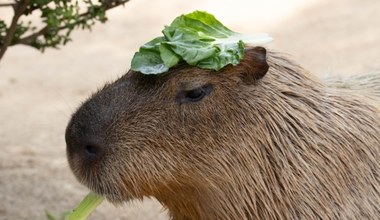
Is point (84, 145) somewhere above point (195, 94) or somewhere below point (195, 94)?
below

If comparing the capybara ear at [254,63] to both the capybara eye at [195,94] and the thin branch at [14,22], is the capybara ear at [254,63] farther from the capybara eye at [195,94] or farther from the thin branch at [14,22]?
the thin branch at [14,22]

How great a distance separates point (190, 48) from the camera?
12.2 feet

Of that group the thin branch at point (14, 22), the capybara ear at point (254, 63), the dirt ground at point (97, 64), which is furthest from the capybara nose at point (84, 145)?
the dirt ground at point (97, 64)

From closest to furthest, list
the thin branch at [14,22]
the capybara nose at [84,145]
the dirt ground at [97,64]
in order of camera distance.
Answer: the capybara nose at [84,145], the thin branch at [14,22], the dirt ground at [97,64]

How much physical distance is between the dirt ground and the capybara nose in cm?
218

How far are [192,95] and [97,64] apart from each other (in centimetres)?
609

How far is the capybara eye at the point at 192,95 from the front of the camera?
371 centimetres

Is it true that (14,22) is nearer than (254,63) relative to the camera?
No

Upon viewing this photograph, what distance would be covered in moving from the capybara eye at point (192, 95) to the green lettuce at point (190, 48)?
9 centimetres

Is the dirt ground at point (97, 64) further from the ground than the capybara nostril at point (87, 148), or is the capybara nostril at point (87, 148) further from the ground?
the capybara nostril at point (87, 148)

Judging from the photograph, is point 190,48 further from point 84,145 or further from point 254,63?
point 84,145

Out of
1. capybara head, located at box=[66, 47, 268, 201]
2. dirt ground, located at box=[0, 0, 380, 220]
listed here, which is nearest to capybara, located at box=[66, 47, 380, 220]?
capybara head, located at box=[66, 47, 268, 201]

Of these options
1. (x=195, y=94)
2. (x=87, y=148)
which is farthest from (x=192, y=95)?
(x=87, y=148)

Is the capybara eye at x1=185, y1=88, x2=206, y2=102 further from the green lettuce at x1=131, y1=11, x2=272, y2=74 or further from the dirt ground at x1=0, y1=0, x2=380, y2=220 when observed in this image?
the dirt ground at x1=0, y1=0, x2=380, y2=220
